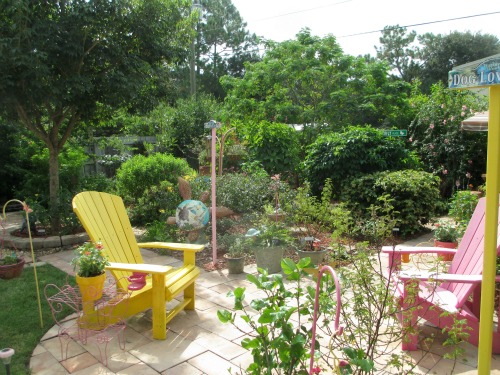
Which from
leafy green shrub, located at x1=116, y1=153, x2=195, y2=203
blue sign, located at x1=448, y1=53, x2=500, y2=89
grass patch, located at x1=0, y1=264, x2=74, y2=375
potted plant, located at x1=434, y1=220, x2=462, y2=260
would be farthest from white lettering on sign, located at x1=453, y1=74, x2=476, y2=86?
leafy green shrub, located at x1=116, y1=153, x2=195, y2=203

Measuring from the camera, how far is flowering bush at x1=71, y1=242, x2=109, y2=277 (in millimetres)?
2898

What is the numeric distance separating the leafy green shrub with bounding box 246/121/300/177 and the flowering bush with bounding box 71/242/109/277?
16.4 feet

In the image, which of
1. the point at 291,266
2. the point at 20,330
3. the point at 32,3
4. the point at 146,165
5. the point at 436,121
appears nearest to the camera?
the point at 291,266

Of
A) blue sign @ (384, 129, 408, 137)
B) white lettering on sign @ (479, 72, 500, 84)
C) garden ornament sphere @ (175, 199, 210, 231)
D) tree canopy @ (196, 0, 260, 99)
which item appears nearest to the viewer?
white lettering on sign @ (479, 72, 500, 84)

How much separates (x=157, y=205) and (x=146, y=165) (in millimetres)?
937

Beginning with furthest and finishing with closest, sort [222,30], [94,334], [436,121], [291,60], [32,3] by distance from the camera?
1. [222,30]
2. [291,60]
3. [436,121]
4. [32,3]
5. [94,334]

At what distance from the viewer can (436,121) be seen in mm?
8883

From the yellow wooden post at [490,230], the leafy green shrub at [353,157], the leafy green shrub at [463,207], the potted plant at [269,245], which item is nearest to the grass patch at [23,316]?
the potted plant at [269,245]

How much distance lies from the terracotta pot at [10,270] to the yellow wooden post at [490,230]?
4.37 metres

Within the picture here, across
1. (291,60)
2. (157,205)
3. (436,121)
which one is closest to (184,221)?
(157,205)

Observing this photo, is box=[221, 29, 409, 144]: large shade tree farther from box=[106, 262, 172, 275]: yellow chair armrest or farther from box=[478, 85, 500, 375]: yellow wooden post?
box=[478, 85, 500, 375]: yellow wooden post

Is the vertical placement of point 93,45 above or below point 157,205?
above

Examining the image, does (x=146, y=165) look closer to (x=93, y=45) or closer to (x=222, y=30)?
(x=93, y=45)

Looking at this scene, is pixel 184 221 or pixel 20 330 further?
pixel 184 221
